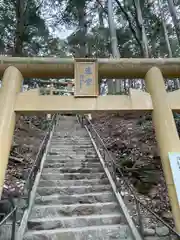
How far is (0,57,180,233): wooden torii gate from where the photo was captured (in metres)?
3.25

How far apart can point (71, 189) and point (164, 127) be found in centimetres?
271

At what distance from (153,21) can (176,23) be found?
313 inches

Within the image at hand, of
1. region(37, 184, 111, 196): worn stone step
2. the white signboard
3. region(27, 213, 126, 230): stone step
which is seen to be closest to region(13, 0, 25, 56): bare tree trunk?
region(37, 184, 111, 196): worn stone step

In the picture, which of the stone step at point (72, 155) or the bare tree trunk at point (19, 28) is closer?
the stone step at point (72, 155)

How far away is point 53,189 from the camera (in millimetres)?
5012

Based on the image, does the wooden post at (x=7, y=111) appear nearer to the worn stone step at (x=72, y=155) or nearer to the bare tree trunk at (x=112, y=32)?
the worn stone step at (x=72, y=155)

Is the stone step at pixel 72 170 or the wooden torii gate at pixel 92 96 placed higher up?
the wooden torii gate at pixel 92 96

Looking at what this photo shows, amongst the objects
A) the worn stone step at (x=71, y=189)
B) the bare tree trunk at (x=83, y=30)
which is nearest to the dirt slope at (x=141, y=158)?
the worn stone step at (x=71, y=189)

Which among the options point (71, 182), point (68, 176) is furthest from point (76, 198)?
point (68, 176)

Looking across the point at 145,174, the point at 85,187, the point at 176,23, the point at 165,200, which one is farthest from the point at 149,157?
the point at 176,23

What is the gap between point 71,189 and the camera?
5.09 m

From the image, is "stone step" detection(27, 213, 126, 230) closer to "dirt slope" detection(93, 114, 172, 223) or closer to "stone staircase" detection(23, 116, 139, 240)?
"stone staircase" detection(23, 116, 139, 240)

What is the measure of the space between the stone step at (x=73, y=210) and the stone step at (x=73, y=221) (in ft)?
0.61

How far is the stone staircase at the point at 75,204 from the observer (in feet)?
12.2
